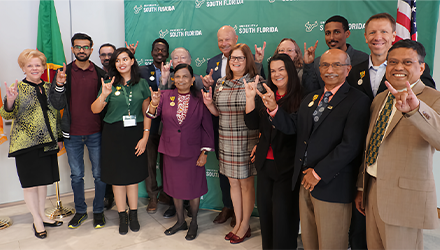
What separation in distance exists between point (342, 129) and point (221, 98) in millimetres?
1287

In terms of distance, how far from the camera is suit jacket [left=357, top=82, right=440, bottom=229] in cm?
157

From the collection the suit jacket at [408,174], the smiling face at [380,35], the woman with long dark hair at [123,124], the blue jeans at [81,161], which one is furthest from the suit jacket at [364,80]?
the blue jeans at [81,161]

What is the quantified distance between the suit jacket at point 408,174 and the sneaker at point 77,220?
10.6ft

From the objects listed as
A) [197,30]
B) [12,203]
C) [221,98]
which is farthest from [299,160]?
[12,203]

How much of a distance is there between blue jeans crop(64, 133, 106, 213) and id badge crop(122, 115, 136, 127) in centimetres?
51

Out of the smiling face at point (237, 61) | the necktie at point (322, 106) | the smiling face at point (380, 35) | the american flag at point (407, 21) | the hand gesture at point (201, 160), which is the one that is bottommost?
the hand gesture at point (201, 160)

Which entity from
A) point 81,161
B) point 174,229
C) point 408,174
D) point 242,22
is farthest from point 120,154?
point 408,174

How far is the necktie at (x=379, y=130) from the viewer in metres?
1.72

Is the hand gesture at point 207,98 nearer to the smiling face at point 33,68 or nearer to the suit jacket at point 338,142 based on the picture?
the suit jacket at point 338,142

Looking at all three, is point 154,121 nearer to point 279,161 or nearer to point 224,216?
point 224,216

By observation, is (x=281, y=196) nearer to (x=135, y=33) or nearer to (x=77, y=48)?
(x=77, y=48)

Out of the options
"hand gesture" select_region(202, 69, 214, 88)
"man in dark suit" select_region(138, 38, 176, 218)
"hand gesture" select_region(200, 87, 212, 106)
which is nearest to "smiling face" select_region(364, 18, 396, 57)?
"hand gesture" select_region(200, 87, 212, 106)

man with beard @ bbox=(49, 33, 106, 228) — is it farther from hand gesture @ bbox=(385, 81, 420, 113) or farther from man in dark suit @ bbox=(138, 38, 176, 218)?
hand gesture @ bbox=(385, 81, 420, 113)

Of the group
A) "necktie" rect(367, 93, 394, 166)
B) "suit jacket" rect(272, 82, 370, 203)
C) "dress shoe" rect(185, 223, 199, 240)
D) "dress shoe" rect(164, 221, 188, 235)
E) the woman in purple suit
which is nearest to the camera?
"necktie" rect(367, 93, 394, 166)
